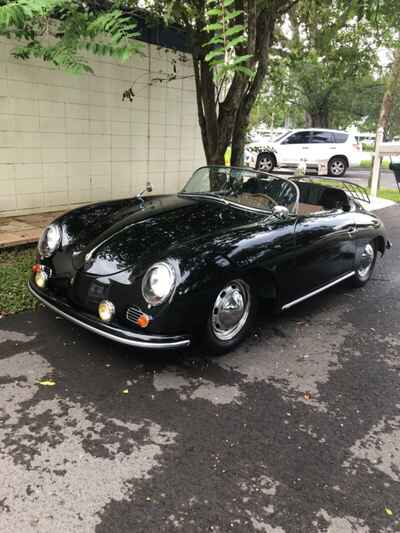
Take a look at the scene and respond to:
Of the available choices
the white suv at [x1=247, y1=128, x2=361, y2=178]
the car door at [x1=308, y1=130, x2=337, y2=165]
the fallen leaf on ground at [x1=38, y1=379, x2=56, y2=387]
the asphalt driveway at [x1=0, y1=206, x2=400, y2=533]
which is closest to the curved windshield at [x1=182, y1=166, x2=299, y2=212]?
the asphalt driveway at [x1=0, y1=206, x2=400, y2=533]

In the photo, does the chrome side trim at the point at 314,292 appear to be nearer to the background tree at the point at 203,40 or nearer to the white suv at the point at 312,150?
the background tree at the point at 203,40

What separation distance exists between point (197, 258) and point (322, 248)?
1.57 meters

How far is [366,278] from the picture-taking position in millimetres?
5246

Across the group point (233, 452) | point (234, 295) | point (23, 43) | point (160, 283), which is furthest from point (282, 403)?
point (23, 43)

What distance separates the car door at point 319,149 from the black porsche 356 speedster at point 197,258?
40.6 feet

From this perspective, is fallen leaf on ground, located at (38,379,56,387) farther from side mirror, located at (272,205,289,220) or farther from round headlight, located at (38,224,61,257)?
side mirror, located at (272,205,289,220)

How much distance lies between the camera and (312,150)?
16328 millimetres

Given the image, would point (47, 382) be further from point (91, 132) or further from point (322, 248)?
point (91, 132)

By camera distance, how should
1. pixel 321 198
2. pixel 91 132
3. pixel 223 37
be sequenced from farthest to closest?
pixel 91 132
pixel 321 198
pixel 223 37

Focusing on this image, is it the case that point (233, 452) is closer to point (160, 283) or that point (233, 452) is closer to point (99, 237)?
point (160, 283)

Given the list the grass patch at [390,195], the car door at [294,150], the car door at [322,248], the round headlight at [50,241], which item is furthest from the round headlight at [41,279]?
the car door at [294,150]

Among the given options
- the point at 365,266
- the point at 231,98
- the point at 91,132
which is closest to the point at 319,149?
the point at 231,98

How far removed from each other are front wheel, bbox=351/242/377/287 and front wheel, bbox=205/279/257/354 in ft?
6.56

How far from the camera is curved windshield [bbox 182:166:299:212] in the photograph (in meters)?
3.99
